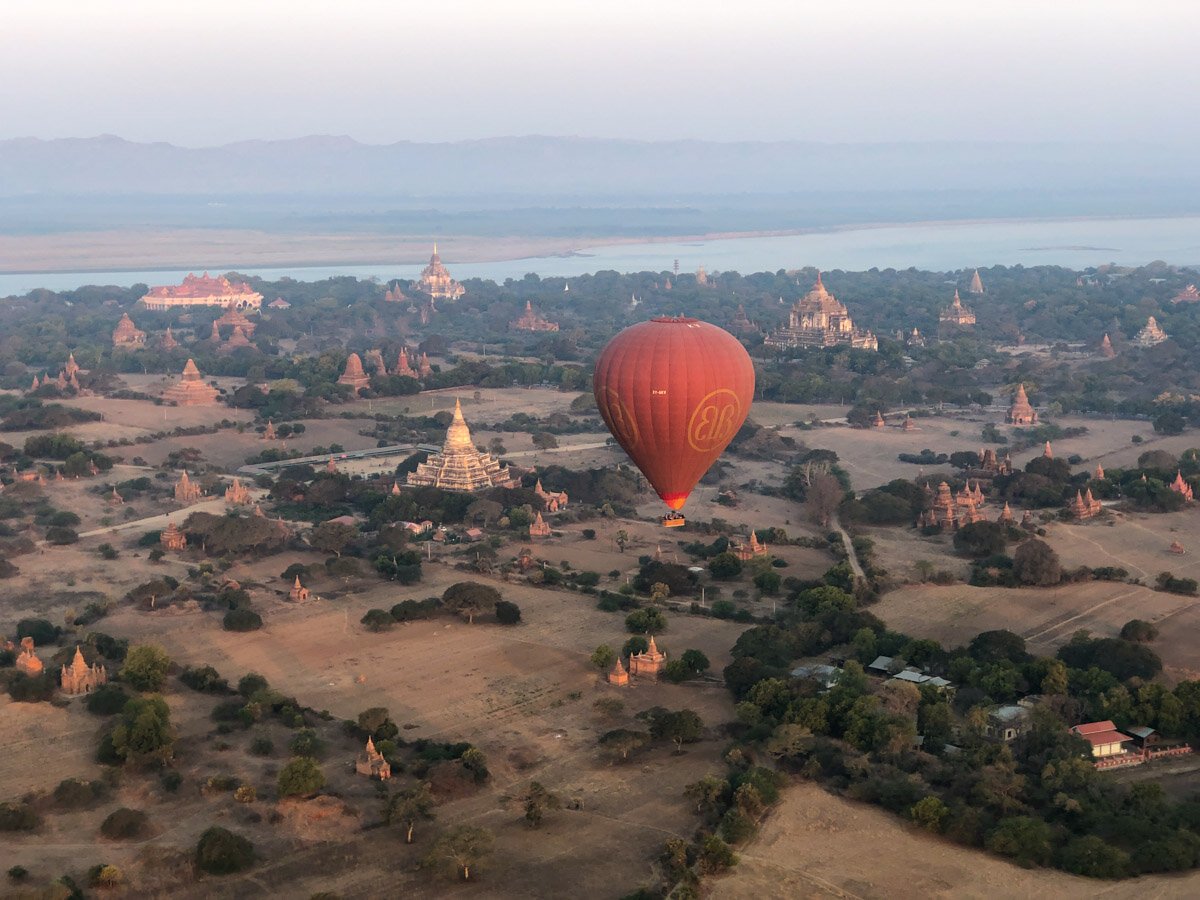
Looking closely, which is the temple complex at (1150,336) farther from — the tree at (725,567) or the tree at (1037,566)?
the tree at (725,567)

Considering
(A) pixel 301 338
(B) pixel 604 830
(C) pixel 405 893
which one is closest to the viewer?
(C) pixel 405 893

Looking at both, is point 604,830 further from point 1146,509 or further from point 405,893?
point 1146,509

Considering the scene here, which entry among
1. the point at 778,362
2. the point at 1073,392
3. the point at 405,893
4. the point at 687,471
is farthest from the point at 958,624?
the point at 778,362

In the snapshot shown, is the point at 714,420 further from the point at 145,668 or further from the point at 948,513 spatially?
the point at 145,668

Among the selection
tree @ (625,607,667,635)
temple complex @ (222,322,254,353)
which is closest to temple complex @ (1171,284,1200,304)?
temple complex @ (222,322,254,353)

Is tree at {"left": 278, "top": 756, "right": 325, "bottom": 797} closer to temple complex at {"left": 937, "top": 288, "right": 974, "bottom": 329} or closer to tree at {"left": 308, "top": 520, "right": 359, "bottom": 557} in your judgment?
tree at {"left": 308, "top": 520, "right": 359, "bottom": 557}

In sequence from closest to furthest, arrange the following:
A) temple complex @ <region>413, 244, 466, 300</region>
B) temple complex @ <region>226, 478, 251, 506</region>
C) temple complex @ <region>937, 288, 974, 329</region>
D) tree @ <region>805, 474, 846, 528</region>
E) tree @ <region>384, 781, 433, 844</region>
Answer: tree @ <region>384, 781, 433, 844</region>
tree @ <region>805, 474, 846, 528</region>
temple complex @ <region>226, 478, 251, 506</region>
temple complex @ <region>937, 288, 974, 329</region>
temple complex @ <region>413, 244, 466, 300</region>
